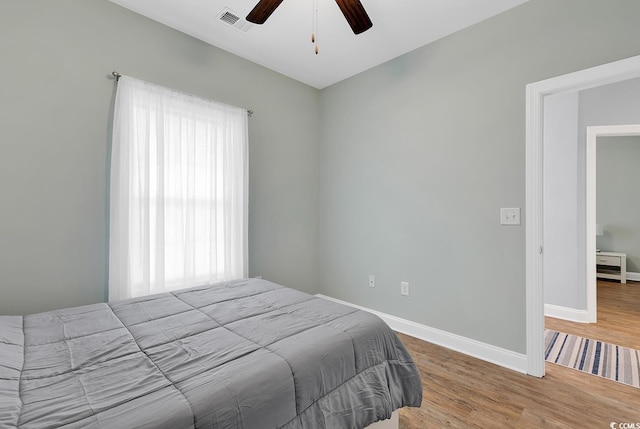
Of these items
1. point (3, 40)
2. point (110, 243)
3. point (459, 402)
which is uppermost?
point (3, 40)

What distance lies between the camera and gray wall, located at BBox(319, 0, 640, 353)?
2.08 metres

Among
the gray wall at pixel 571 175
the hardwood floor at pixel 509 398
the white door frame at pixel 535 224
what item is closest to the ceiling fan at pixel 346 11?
the white door frame at pixel 535 224

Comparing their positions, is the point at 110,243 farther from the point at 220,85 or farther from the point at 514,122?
the point at 514,122

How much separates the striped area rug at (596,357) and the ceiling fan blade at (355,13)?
2.94 metres

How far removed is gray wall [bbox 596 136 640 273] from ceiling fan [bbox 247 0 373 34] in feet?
19.2

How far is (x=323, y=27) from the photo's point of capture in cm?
249

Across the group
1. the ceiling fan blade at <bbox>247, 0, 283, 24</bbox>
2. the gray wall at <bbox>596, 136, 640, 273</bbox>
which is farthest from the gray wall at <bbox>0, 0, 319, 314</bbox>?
the gray wall at <bbox>596, 136, 640, 273</bbox>

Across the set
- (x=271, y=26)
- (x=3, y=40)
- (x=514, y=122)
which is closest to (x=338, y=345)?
(x=514, y=122)

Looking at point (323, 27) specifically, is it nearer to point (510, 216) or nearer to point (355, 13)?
point (355, 13)

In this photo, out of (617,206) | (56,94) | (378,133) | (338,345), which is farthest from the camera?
(617,206)

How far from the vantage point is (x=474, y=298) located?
243cm

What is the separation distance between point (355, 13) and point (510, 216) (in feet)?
6.10

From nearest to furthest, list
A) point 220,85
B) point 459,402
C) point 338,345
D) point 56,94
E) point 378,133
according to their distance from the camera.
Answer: point 338,345
point 459,402
point 56,94
point 220,85
point 378,133

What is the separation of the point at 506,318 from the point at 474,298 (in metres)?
0.26
